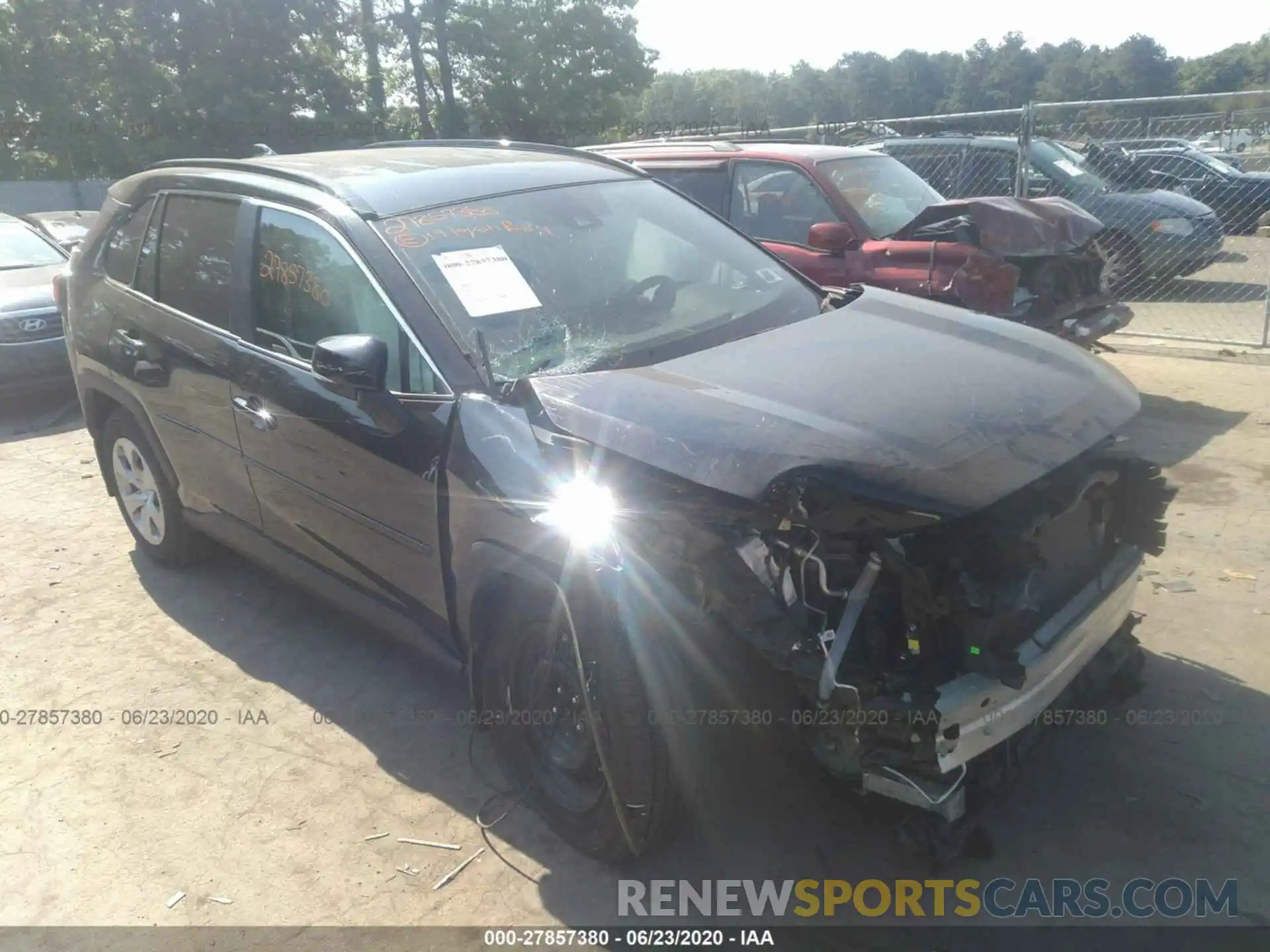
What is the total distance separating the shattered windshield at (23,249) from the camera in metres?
9.49

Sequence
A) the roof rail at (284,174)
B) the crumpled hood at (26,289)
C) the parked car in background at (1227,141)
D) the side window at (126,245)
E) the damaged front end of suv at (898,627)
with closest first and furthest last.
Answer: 1. the damaged front end of suv at (898,627)
2. the roof rail at (284,174)
3. the side window at (126,245)
4. the crumpled hood at (26,289)
5. the parked car in background at (1227,141)

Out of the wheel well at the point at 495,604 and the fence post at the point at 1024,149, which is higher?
the fence post at the point at 1024,149

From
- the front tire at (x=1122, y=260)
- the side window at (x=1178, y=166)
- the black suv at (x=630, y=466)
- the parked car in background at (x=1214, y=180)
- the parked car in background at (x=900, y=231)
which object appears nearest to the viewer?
the black suv at (x=630, y=466)

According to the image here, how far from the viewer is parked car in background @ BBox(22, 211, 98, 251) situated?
10586 millimetres

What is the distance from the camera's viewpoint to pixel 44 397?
9.32 m

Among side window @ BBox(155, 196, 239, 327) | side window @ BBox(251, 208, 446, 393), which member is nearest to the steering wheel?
side window @ BBox(251, 208, 446, 393)

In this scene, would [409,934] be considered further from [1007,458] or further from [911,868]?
[1007,458]

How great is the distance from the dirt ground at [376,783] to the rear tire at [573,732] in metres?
0.14

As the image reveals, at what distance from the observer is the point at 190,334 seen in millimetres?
4168

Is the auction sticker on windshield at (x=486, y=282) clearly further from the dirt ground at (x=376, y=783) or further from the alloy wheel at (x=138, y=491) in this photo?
the alloy wheel at (x=138, y=491)

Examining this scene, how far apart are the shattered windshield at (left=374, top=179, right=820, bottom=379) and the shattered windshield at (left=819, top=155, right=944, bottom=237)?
120 inches

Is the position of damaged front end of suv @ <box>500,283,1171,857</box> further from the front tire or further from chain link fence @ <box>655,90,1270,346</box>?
the front tire

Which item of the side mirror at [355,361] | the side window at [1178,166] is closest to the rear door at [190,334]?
the side mirror at [355,361]

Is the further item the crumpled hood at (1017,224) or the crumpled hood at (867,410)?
the crumpled hood at (1017,224)
